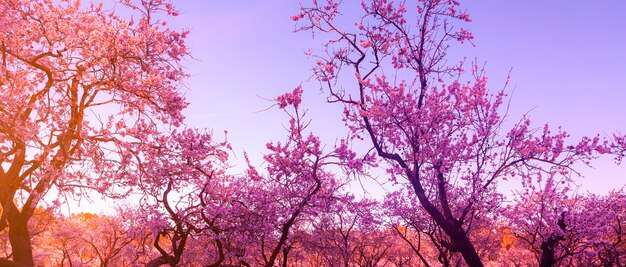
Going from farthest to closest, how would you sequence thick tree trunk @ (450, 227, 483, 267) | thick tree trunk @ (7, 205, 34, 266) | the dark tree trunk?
the dark tree trunk
thick tree trunk @ (7, 205, 34, 266)
thick tree trunk @ (450, 227, 483, 267)

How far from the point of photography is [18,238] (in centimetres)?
1231

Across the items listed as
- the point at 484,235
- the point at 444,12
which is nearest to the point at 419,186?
the point at 444,12

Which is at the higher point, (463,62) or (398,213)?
(463,62)

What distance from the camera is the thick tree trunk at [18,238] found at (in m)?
12.1

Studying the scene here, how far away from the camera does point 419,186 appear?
1137 cm

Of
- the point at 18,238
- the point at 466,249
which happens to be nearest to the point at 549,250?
the point at 466,249

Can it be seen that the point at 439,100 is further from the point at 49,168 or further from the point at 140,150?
the point at 49,168

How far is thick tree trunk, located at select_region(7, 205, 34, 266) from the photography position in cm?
1215

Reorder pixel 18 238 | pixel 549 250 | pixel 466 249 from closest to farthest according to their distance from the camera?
pixel 466 249 < pixel 18 238 < pixel 549 250

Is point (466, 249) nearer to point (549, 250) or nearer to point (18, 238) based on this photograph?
point (549, 250)

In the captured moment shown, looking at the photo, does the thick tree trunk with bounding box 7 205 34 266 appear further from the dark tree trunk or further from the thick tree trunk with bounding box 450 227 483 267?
the dark tree trunk

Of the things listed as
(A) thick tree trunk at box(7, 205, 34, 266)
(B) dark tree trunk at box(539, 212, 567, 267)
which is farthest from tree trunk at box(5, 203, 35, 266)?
(B) dark tree trunk at box(539, 212, 567, 267)

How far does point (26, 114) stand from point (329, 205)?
9740 millimetres

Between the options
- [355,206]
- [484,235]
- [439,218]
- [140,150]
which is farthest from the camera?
[484,235]
